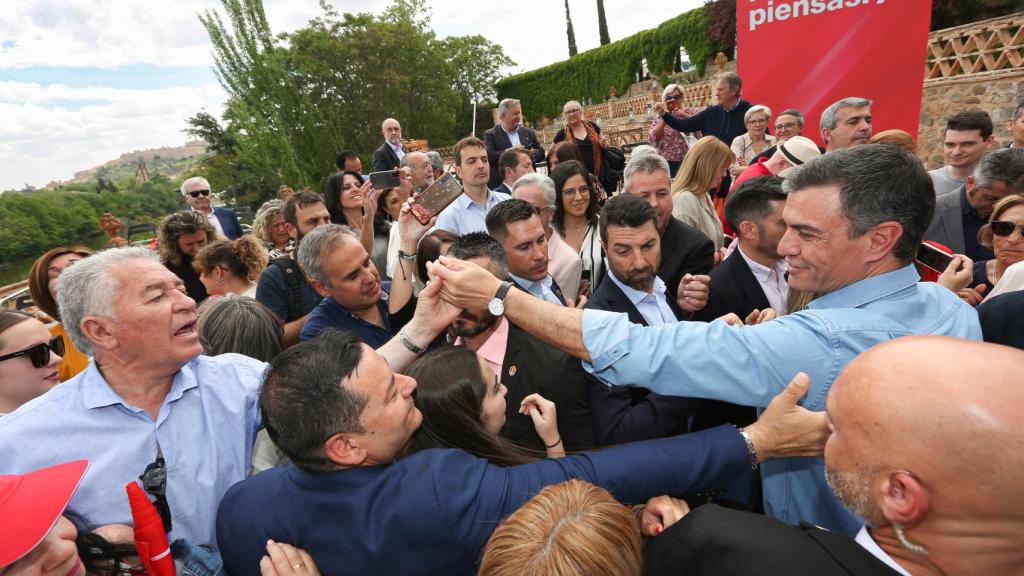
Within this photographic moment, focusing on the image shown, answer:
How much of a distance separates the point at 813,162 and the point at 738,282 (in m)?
1.22

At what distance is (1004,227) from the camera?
8.52ft

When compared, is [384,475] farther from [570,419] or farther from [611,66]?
[611,66]

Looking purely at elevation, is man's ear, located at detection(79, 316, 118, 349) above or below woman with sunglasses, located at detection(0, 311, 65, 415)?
above

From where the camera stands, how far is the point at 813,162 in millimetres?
1715

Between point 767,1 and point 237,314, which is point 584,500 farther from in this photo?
point 767,1

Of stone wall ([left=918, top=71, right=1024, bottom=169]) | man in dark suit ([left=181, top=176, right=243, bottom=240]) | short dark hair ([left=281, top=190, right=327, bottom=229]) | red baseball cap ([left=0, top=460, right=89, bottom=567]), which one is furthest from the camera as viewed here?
stone wall ([left=918, top=71, right=1024, bottom=169])

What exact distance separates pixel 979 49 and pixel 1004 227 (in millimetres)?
11329

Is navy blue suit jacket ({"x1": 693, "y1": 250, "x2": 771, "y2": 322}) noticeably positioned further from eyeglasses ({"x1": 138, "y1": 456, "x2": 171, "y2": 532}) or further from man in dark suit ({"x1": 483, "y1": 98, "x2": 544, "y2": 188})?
man in dark suit ({"x1": 483, "y1": 98, "x2": 544, "y2": 188})

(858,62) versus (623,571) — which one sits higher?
(858,62)

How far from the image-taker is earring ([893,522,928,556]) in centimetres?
92

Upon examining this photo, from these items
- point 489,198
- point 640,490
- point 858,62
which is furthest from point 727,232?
point 640,490

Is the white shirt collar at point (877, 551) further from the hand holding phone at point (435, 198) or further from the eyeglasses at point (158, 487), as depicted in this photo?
the hand holding phone at point (435, 198)

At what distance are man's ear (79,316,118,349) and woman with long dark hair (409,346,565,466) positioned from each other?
1.07m

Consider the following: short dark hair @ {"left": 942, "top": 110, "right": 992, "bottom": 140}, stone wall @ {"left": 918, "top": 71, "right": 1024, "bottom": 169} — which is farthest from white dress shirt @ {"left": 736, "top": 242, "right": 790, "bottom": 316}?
stone wall @ {"left": 918, "top": 71, "right": 1024, "bottom": 169}
